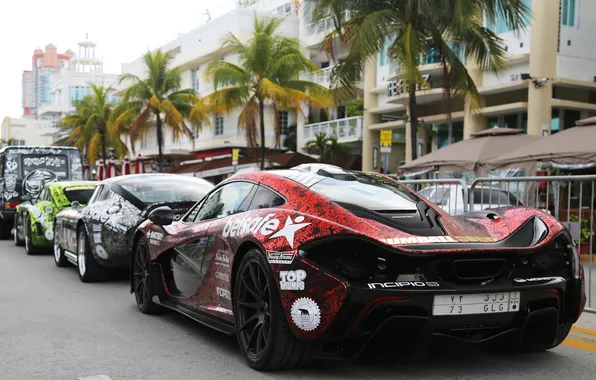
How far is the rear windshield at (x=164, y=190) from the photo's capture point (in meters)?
9.78

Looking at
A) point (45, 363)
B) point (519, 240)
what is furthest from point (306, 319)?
point (45, 363)

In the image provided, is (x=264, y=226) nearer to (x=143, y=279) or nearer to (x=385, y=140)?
(x=143, y=279)

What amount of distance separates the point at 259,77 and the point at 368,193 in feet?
92.7

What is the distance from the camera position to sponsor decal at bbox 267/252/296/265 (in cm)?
448

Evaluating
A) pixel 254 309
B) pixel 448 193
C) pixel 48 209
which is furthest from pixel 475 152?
pixel 254 309

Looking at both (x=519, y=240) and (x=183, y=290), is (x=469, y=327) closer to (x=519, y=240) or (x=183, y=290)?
(x=519, y=240)

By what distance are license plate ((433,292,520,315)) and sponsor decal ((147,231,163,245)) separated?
3200mm

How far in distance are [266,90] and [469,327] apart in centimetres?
2777

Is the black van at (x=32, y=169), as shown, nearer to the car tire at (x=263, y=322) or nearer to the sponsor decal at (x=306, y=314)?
the car tire at (x=263, y=322)

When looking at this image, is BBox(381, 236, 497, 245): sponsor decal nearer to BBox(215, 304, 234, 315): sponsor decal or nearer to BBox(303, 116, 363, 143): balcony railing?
BBox(215, 304, 234, 315): sponsor decal

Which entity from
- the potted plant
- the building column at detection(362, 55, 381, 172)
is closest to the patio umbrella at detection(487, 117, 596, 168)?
the potted plant

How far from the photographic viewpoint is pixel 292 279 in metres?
4.46

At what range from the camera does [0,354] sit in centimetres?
559

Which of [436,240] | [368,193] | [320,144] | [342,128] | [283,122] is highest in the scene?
[283,122]
